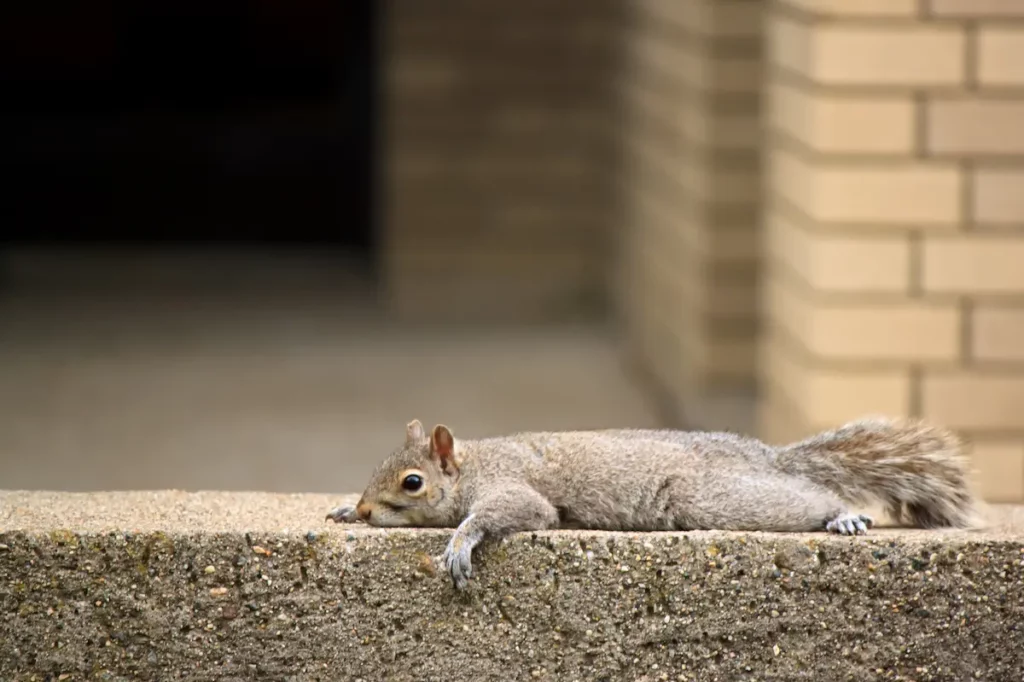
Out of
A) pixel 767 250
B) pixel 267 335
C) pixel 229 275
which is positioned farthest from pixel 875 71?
pixel 229 275

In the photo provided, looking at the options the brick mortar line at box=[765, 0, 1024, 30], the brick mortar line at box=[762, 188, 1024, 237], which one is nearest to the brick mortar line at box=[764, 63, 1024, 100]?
the brick mortar line at box=[765, 0, 1024, 30]

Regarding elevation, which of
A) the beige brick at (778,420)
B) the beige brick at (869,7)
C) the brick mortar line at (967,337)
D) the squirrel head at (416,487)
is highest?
the beige brick at (869,7)

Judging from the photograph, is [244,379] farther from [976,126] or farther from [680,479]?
[680,479]

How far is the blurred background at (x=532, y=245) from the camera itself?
19.2ft

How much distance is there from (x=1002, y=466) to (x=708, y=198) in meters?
2.78

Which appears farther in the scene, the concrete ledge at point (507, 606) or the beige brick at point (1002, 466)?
the beige brick at point (1002, 466)

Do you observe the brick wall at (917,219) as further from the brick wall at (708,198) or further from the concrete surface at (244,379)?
the concrete surface at (244,379)

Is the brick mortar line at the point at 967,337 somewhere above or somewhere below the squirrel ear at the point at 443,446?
below

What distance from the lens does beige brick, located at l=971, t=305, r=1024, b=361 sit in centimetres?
589

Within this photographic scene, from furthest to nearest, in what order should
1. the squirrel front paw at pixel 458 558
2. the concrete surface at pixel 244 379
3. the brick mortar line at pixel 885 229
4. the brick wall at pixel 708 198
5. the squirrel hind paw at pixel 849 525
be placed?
the brick wall at pixel 708 198
the concrete surface at pixel 244 379
the brick mortar line at pixel 885 229
the squirrel hind paw at pixel 849 525
the squirrel front paw at pixel 458 558

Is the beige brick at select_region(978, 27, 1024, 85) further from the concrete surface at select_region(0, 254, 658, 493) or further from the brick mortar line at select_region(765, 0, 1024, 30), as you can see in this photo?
the concrete surface at select_region(0, 254, 658, 493)

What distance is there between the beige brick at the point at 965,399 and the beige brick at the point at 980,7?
119 cm

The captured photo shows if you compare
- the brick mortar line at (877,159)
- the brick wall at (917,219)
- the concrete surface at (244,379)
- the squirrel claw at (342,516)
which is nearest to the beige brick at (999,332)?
the brick wall at (917,219)

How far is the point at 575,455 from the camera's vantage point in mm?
3635
